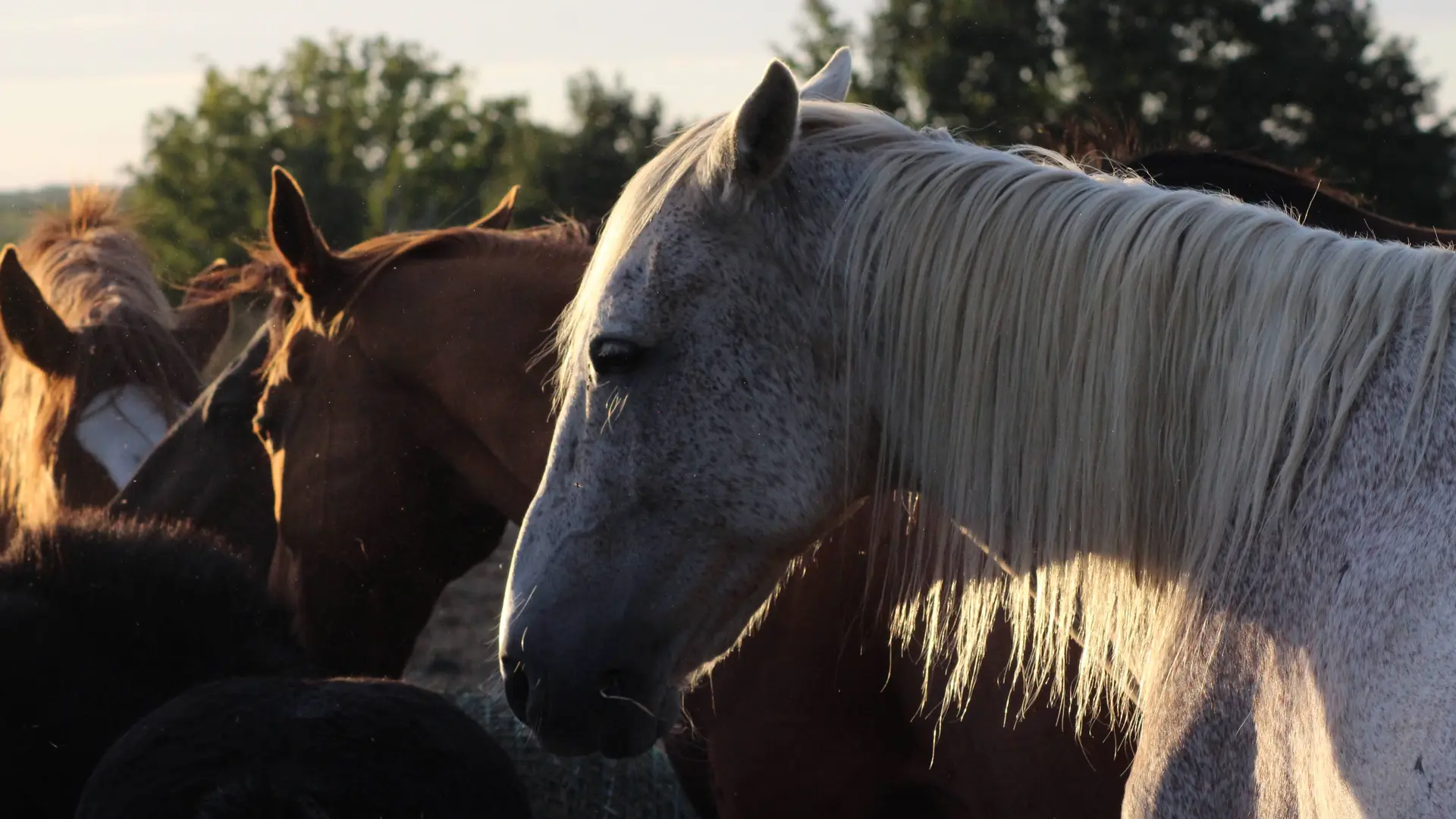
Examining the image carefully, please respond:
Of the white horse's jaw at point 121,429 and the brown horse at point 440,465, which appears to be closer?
the brown horse at point 440,465

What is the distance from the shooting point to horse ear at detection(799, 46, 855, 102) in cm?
224

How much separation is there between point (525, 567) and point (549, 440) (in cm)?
115

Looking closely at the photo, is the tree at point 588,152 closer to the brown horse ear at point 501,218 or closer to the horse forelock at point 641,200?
the brown horse ear at point 501,218

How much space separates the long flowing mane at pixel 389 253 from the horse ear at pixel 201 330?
4.88 feet

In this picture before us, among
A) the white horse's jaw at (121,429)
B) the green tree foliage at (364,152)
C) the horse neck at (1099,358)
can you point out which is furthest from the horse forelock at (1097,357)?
the green tree foliage at (364,152)

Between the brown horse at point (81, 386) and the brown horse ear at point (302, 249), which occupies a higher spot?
the brown horse ear at point (302, 249)

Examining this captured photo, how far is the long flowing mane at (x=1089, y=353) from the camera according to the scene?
5.19ft

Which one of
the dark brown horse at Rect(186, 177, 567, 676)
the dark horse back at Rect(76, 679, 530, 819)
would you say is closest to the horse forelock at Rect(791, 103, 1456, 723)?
the dark horse back at Rect(76, 679, 530, 819)

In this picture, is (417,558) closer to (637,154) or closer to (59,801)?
(59,801)

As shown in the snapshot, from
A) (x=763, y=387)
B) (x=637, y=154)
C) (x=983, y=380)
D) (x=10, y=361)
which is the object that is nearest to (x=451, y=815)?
(x=763, y=387)

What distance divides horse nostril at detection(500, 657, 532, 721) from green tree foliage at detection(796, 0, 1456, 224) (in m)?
9.99

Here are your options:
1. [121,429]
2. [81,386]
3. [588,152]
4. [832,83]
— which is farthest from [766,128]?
[588,152]

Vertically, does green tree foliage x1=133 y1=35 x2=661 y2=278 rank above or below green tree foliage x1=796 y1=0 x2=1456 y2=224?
below

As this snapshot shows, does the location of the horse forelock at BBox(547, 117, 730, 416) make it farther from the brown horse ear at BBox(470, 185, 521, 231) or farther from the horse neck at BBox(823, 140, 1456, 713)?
the brown horse ear at BBox(470, 185, 521, 231)
